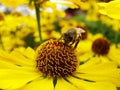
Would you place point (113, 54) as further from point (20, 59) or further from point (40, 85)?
point (40, 85)

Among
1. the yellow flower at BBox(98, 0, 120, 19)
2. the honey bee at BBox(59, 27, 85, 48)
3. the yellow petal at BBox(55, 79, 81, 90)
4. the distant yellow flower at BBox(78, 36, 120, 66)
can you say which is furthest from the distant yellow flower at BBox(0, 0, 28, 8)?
the distant yellow flower at BBox(78, 36, 120, 66)

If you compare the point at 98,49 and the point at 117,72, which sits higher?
the point at 117,72

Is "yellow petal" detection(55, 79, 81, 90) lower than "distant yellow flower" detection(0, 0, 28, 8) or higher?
lower

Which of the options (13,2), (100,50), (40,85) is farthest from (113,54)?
(40,85)

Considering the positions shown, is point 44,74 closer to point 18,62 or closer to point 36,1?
point 18,62

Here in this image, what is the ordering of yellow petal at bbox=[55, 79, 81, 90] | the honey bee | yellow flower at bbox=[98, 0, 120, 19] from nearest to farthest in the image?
yellow flower at bbox=[98, 0, 120, 19] → yellow petal at bbox=[55, 79, 81, 90] → the honey bee

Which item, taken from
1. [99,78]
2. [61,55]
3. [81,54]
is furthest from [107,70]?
[81,54]

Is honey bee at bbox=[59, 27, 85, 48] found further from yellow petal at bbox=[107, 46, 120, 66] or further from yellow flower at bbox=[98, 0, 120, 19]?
yellow petal at bbox=[107, 46, 120, 66]

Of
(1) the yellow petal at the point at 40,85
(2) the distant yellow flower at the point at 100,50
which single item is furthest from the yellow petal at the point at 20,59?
(2) the distant yellow flower at the point at 100,50
